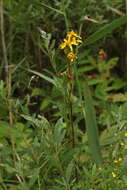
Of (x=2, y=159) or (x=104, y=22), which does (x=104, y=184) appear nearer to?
(x=2, y=159)

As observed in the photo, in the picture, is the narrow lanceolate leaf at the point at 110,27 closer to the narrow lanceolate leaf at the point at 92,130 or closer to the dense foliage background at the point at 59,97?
the dense foliage background at the point at 59,97

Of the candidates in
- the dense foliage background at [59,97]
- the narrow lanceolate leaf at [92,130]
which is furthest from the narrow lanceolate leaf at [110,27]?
the narrow lanceolate leaf at [92,130]

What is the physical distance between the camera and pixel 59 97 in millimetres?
2787

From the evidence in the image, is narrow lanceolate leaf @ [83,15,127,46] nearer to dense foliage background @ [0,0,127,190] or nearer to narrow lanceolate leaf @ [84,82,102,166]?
dense foliage background @ [0,0,127,190]

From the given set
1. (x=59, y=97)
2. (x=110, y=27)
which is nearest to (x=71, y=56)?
(x=110, y=27)

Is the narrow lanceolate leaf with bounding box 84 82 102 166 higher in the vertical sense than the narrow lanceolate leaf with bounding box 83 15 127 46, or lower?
lower

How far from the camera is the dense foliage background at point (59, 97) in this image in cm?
140

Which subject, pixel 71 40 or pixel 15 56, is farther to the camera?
pixel 15 56

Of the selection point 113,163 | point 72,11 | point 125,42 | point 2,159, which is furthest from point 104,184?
point 125,42

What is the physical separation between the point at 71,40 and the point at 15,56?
64.9 inches

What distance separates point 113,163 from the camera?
1.47 metres

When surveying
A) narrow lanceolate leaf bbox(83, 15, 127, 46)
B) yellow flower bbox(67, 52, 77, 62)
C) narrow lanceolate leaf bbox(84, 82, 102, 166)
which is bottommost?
narrow lanceolate leaf bbox(84, 82, 102, 166)

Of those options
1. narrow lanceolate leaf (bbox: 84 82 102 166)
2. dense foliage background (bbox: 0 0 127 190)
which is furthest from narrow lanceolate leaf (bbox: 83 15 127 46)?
narrow lanceolate leaf (bbox: 84 82 102 166)

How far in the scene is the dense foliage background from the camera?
1403 millimetres
